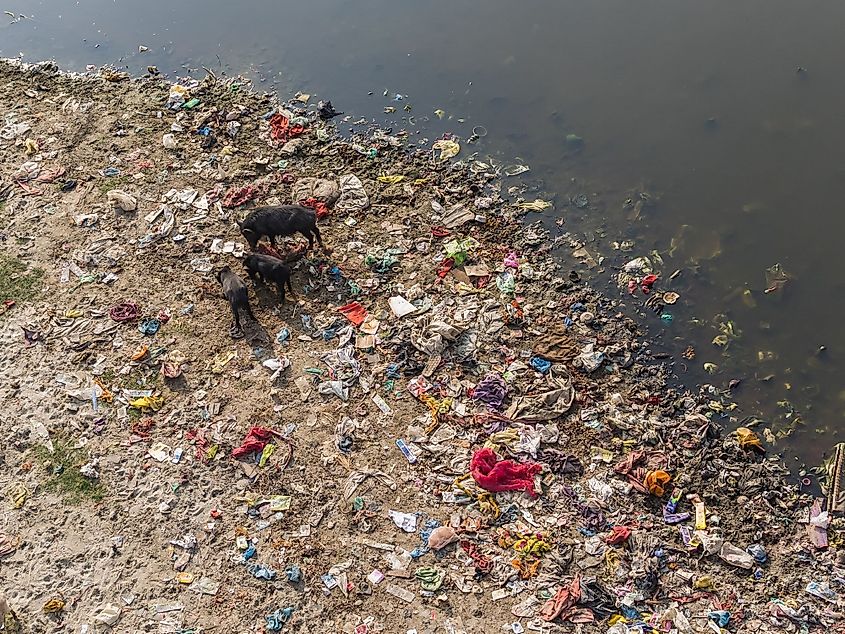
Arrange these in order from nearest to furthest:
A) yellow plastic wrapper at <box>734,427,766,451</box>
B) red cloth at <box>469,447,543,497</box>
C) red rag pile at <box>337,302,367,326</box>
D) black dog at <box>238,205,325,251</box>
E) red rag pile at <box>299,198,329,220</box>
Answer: red cloth at <box>469,447,543,497</box> < yellow plastic wrapper at <box>734,427,766,451</box> < red rag pile at <box>337,302,367,326</box> < black dog at <box>238,205,325,251</box> < red rag pile at <box>299,198,329,220</box>

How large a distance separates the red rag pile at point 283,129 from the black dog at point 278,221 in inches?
127

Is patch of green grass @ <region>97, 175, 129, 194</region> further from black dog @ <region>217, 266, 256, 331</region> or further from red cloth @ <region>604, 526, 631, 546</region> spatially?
red cloth @ <region>604, 526, 631, 546</region>

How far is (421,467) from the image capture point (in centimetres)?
862

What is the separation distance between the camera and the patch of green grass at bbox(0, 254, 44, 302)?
1095cm

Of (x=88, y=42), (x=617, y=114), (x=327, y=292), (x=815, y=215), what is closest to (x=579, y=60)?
(x=617, y=114)

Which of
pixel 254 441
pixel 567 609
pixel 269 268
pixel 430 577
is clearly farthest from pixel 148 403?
pixel 567 609

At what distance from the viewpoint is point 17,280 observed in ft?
36.6

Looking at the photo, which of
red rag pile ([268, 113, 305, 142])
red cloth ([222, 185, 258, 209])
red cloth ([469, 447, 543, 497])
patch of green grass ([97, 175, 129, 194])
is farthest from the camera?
red rag pile ([268, 113, 305, 142])

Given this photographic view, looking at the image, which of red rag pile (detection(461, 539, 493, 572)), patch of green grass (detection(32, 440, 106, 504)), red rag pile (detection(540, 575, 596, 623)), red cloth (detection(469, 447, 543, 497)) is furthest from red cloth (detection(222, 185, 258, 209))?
red rag pile (detection(540, 575, 596, 623))

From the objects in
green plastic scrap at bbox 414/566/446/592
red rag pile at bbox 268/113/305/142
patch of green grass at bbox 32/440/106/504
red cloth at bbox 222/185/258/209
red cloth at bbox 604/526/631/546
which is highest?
red rag pile at bbox 268/113/305/142

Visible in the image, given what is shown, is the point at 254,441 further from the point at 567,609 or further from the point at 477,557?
the point at 567,609

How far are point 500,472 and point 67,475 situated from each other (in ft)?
19.0

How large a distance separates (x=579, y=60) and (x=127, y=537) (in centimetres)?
1230

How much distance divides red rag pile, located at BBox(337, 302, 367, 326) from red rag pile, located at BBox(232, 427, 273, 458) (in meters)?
2.22
